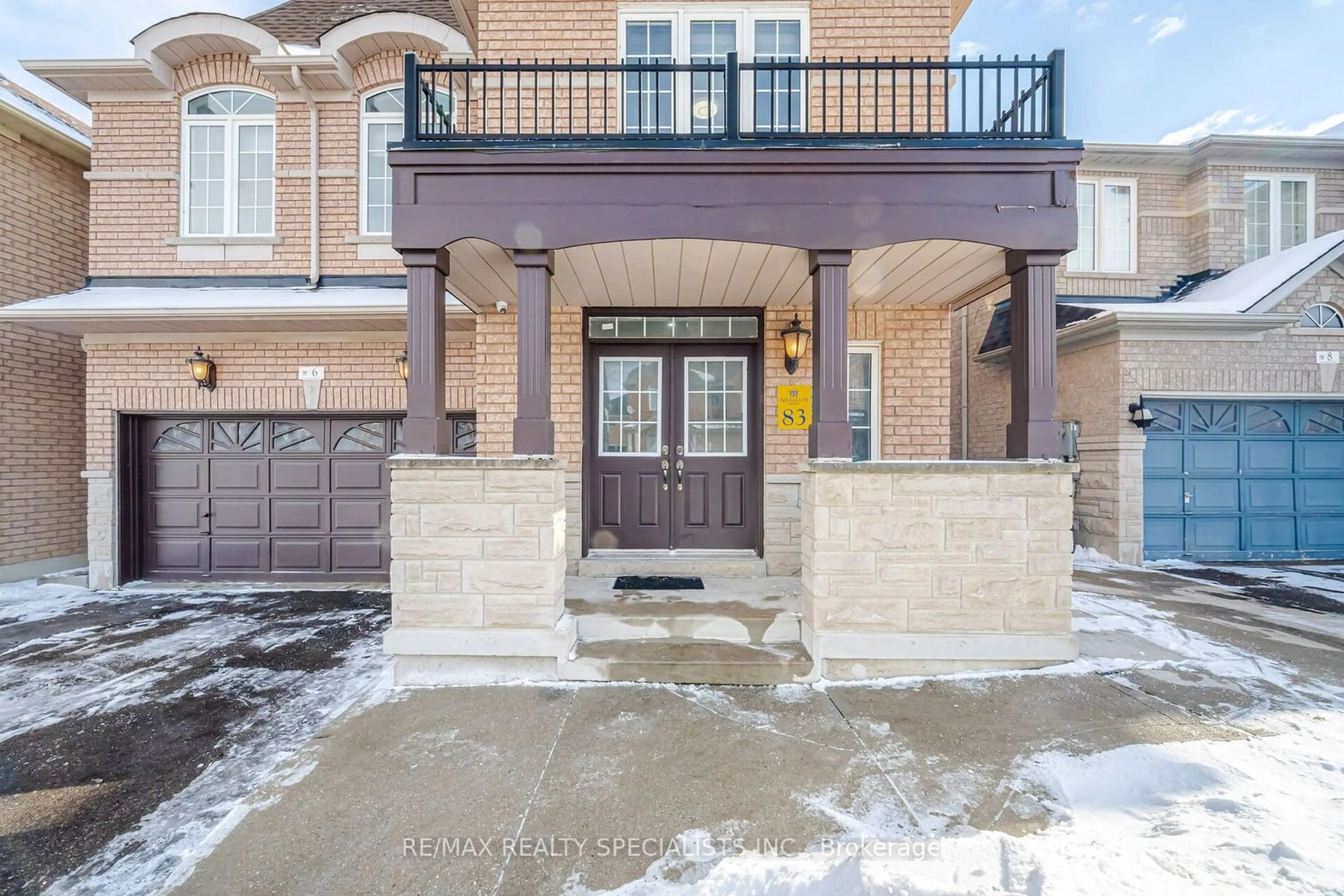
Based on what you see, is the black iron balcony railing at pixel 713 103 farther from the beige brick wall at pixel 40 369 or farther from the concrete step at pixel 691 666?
the beige brick wall at pixel 40 369

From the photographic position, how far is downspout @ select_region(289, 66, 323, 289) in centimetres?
588

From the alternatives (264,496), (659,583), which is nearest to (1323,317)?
(659,583)

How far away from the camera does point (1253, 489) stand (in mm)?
6832

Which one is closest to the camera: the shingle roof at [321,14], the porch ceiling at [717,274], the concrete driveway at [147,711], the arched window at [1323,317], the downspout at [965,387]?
the concrete driveway at [147,711]

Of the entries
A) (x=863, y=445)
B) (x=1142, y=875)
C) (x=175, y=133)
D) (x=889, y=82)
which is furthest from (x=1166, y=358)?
(x=175, y=133)

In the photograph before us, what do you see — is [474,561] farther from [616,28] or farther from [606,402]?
[616,28]

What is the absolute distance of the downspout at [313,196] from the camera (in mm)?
5879

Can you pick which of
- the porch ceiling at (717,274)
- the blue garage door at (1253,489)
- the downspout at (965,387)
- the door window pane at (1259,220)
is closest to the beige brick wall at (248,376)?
the porch ceiling at (717,274)

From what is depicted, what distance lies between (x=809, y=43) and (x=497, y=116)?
2933mm

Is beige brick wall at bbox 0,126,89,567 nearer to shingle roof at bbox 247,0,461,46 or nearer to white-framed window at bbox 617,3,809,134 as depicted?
shingle roof at bbox 247,0,461,46

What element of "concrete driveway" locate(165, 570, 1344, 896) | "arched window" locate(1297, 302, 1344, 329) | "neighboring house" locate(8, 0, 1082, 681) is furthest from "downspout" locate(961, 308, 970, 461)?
"concrete driveway" locate(165, 570, 1344, 896)

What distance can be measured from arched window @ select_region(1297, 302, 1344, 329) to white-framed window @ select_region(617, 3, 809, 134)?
6.92 m

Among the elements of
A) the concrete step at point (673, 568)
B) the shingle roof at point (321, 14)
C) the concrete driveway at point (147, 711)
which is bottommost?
the concrete driveway at point (147, 711)

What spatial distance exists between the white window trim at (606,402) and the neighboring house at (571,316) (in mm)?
32
